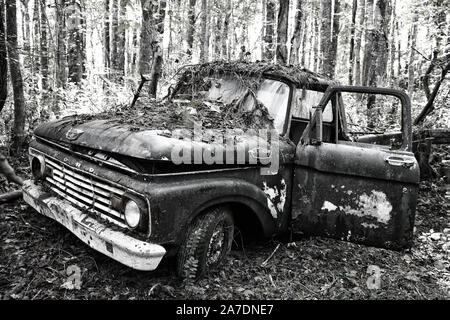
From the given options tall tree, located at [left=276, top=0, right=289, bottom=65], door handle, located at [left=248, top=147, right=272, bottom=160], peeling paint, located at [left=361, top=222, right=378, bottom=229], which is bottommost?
peeling paint, located at [left=361, top=222, right=378, bottom=229]

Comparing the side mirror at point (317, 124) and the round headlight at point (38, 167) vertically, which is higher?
the side mirror at point (317, 124)

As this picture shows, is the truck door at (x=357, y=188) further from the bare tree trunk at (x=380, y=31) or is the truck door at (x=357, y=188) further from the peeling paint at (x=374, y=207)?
the bare tree trunk at (x=380, y=31)

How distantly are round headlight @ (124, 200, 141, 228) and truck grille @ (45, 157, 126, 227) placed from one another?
0.27 feet

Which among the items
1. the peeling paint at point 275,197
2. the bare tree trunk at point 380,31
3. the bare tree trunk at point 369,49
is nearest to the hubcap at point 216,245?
the peeling paint at point 275,197

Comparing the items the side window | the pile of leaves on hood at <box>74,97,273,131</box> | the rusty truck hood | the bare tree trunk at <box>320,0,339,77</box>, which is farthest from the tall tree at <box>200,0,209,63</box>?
the rusty truck hood

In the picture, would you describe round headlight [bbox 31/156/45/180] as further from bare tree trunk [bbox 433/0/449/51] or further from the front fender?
bare tree trunk [bbox 433/0/449/51]

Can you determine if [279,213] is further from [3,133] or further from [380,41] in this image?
[380,41]

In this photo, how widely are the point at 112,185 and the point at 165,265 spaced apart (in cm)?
89

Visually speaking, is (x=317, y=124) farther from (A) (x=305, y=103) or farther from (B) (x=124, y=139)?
(B) (x=124, y=139)

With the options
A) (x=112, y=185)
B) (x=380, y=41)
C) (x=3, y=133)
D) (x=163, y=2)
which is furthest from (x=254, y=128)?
(x=163, y=2)

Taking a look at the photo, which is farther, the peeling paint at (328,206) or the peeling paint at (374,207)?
the peeling paint at (328,206)

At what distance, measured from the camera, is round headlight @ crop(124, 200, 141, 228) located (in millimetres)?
2496

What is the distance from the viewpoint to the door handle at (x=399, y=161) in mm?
3135

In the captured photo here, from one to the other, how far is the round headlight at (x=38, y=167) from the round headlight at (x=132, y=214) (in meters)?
1.36
